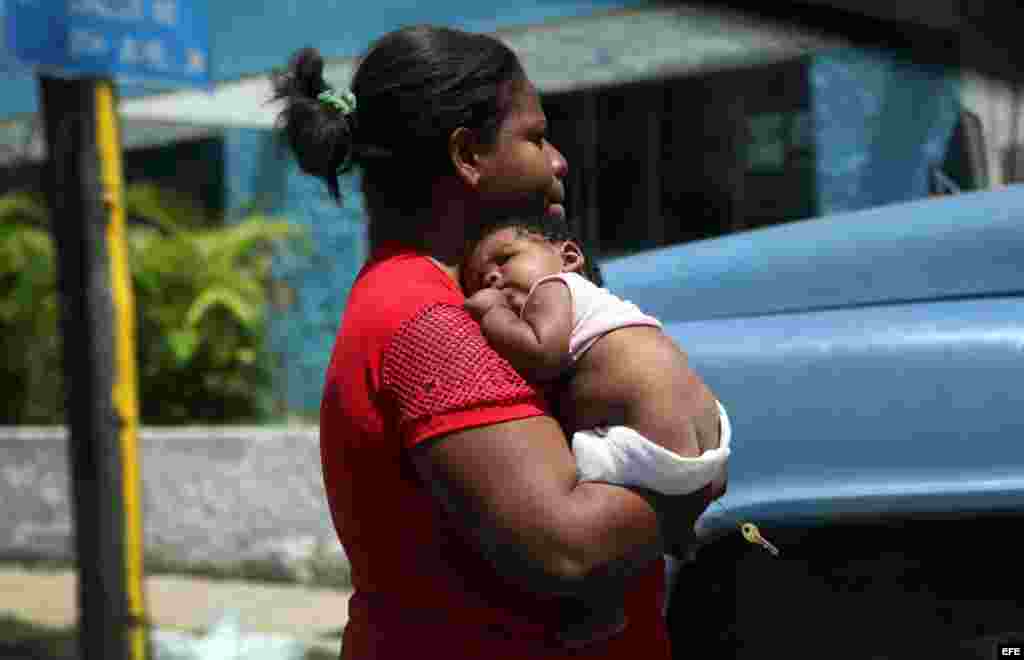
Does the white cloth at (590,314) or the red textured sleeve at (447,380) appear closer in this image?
the red textured sleeve at (447,380)

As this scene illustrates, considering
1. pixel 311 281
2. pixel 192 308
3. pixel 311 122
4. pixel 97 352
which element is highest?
pixel 311 122

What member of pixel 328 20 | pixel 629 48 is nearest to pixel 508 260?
pixel 629 48

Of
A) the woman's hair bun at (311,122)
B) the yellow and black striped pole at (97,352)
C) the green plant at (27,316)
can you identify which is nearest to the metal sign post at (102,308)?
the yellow and black striped pole at (97,352)

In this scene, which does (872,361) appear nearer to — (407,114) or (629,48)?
(407,114)

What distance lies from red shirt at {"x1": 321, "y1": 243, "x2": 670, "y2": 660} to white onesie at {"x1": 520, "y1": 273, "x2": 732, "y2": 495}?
0.08 meters

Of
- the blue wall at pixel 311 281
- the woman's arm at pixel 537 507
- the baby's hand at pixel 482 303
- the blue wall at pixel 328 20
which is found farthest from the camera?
the blue wall at pixel 311 281

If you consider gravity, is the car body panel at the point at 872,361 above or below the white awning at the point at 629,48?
below

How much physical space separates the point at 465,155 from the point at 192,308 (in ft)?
22.7

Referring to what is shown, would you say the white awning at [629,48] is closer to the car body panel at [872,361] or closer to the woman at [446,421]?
the car body panel at [872,361]

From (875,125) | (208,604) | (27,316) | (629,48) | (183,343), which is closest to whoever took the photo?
(875,125)

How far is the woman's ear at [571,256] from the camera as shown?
1.83 metres

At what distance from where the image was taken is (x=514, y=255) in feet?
5.91

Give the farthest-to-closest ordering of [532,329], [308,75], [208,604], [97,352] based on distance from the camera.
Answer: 1. [208,604]
2. [97,352]
3. [308,75]
4. [532,329]

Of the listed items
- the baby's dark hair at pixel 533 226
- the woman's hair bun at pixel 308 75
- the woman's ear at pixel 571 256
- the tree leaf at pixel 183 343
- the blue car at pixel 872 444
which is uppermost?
the woman's hair bun at pixel 308 75
